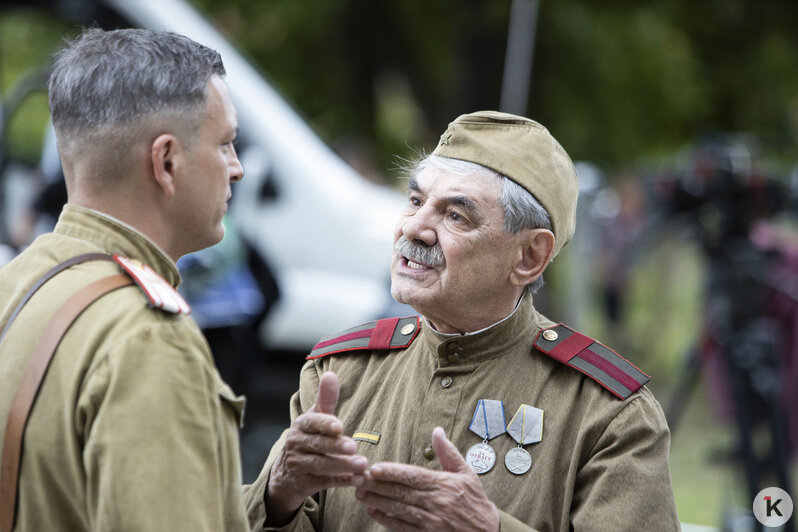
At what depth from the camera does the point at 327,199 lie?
456 centimetres

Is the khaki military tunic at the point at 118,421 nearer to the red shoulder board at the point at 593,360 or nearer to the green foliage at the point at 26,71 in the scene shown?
the red shoulder board at the point at 593,360

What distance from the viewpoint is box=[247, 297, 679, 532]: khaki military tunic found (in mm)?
1942

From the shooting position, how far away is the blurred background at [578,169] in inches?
172

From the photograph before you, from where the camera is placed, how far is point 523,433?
6.79 ft

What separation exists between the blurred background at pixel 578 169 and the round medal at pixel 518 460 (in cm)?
84

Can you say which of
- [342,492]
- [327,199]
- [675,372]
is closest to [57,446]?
[342,492]

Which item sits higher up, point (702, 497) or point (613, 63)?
point (613, 63)

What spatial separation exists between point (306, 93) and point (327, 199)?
6549 mm

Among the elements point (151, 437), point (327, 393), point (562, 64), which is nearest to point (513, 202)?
point (327, 393)

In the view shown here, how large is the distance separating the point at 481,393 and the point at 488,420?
7cm

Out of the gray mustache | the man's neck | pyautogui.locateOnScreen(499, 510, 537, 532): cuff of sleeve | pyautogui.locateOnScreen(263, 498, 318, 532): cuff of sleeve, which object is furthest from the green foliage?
pyautogui.locateOnScreen(499, 510, 537, 532): cuff of sleeve

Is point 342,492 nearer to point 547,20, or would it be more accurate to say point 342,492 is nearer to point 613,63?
point 547,20

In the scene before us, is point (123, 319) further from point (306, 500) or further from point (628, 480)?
point (628, 480)

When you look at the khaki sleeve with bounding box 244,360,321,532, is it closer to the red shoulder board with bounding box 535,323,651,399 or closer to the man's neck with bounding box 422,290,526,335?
the man's neck with bounding box 422,290,526,335
